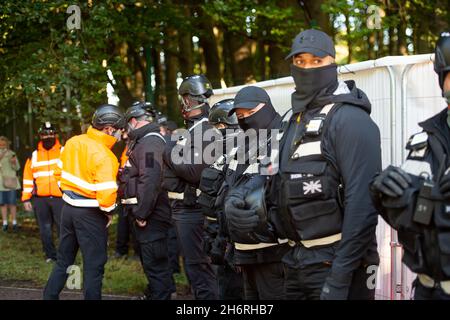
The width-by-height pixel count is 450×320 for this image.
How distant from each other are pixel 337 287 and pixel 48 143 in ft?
28.6

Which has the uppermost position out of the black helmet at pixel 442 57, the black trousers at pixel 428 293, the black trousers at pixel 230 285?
the black helmet at pixel 442 57

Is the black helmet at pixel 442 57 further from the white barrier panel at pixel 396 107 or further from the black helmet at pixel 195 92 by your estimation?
the black helmet at pixel 195 92

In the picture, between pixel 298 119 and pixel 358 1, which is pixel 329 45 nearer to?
pixel 298 119

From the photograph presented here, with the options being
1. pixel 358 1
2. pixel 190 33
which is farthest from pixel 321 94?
pixel 190 33

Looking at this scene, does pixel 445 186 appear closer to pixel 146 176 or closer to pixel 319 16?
pixel 146 176

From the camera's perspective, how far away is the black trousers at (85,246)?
744cm

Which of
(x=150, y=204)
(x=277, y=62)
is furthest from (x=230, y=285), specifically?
(x=277, y=62)

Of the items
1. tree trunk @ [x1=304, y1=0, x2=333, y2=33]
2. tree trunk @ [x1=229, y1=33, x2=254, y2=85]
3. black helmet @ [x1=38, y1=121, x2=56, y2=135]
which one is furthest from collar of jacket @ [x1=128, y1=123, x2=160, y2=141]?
tree trunk @ [x1=229, y1=33, x2=254, y2=85]

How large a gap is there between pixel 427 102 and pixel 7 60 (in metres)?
9.36

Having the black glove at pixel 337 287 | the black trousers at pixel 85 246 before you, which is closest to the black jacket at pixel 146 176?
the black trousers at pixel 85 246

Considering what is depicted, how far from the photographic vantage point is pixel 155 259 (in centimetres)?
813

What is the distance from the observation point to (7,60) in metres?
13.4

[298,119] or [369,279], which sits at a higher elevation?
[298,119]

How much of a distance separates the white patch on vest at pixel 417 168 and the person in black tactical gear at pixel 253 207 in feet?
3.97
